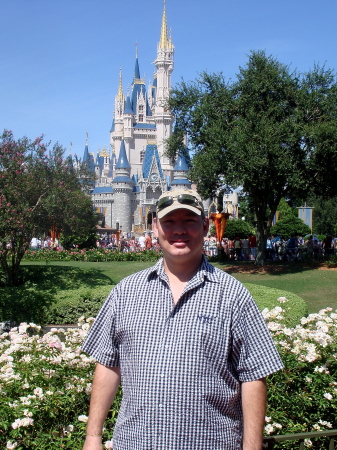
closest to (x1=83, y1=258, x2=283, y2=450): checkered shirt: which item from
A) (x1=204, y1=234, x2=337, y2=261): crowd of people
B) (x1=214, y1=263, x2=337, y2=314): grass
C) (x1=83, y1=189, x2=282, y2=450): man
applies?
(x1=83, y1=189, x2=282, y2=450): man

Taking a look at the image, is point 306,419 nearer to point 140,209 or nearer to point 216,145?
point 216,145

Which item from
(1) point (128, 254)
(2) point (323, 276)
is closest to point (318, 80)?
(2) point (323, 276)

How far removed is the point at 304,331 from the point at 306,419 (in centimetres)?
97

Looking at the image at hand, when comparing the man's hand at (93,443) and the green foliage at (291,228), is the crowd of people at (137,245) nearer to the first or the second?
the green foliage at (291,228)

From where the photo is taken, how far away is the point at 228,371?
2.00 metres

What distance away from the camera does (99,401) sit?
212cm

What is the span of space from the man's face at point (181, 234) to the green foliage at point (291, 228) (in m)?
31.5

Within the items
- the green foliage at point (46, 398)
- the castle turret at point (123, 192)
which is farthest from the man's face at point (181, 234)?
the castle turret at point (123, 192)

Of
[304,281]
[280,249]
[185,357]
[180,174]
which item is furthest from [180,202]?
[180,174]

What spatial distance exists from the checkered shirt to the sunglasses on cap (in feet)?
0.98

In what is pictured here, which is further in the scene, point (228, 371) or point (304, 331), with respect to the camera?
point (304, 331)

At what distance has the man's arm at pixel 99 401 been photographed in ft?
6.83

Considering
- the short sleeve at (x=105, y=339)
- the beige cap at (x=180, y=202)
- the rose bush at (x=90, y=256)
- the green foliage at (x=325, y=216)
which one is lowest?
the rose bush at (x=90, y=256)

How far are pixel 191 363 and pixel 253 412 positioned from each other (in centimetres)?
32
